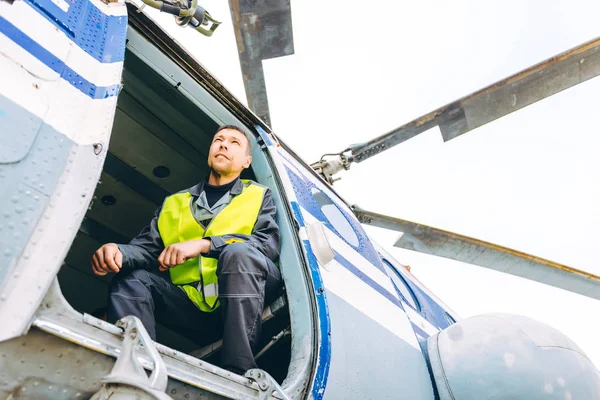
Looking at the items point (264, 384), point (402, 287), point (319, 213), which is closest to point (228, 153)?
point (319, 213)

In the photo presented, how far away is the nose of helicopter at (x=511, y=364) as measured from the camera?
7.06 feet

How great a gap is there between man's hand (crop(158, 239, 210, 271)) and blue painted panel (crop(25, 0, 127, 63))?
2.10 ft

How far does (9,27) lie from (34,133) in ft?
1.02

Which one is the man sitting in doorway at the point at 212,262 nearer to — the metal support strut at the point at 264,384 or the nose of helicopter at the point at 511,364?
the metal support strut at the point at 264,384

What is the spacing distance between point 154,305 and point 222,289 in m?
0.31

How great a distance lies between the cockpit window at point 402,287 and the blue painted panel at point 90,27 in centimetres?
236

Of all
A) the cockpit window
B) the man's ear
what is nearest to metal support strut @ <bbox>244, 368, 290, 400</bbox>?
the man's ear

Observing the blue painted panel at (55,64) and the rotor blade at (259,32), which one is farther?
the rotor blade at (259,32)

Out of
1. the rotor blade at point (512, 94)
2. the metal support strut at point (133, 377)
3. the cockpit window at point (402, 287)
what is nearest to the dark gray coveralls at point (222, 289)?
the metal support strut at point (133, 377)

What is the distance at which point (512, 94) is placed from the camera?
3.46 meters

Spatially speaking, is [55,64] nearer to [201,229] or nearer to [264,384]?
[201,229]

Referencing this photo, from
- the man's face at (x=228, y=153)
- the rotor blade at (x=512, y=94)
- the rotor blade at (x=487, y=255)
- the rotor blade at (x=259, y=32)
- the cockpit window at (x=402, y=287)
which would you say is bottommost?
the cockpit window at (x=402, y=287)

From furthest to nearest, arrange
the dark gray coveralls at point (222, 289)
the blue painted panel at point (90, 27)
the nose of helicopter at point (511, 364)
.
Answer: the nose of helicopter at point (511, 364)
the dark gray coveralls at point (222, 289)
the blue painted panel at point (90, 27)

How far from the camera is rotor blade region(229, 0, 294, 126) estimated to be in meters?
2.52
